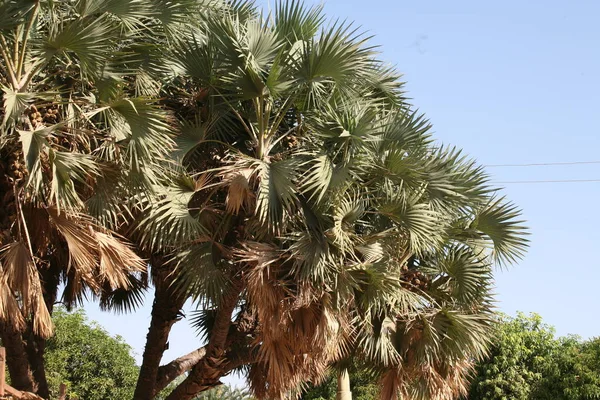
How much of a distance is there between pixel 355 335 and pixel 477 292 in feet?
5.76

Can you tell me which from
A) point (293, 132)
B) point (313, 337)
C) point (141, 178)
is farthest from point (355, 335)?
point (141, 178)

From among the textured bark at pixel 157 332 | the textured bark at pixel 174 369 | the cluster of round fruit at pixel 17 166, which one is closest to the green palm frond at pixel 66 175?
the cluster of round fruit at pixel 17 166

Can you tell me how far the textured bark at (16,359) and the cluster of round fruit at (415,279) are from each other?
16.9 ft

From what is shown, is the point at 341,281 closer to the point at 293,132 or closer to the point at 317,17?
the point at 293,132

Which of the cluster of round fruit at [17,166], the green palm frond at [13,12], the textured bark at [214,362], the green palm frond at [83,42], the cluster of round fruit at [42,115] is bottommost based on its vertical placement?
the textured bark at [214,362]

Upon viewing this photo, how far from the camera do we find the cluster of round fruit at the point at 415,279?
1196 centimetres

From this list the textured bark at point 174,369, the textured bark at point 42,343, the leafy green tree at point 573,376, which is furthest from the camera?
the leafy green tree at point 573,376

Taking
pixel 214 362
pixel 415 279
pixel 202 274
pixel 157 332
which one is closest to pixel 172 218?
pixel 202 274

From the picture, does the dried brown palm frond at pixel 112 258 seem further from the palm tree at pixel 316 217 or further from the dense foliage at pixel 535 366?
the dense foliage at pixel 535 366

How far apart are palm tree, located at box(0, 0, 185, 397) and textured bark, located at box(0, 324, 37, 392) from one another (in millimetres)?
1602

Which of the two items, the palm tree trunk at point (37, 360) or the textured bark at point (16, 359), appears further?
the palm tree trunk at point (37, 360)

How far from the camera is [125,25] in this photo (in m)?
10.2

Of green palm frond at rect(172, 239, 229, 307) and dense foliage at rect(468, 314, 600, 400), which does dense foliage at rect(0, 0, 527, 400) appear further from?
dense foliage at rect(468, 314, 600, 400)

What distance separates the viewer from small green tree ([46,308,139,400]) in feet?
69.9
